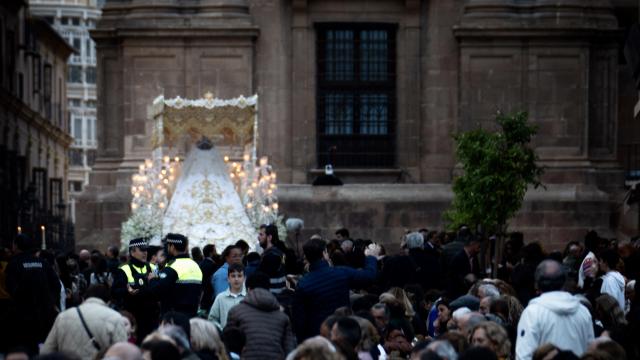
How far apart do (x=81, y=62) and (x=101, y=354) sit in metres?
102

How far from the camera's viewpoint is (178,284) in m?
21.4

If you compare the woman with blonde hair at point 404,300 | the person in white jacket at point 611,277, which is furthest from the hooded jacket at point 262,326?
the person in white jacket at point 611,277

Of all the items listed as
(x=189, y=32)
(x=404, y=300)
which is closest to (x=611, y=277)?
(x=404, y=300)

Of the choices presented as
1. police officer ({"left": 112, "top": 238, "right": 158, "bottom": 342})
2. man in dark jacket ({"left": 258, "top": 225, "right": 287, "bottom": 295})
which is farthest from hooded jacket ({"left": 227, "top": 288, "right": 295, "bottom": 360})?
police officer ({"left": 112, "top": 238, "right": 158, "bottom": 342})

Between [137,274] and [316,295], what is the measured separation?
2.97m

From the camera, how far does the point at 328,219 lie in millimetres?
39875

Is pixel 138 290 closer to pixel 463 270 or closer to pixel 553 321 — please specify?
pixel 463 270

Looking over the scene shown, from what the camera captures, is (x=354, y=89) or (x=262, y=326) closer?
(x=262, y=326)

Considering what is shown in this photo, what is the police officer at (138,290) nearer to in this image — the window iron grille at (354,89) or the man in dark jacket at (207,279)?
the man in dark jacket at (207,279)

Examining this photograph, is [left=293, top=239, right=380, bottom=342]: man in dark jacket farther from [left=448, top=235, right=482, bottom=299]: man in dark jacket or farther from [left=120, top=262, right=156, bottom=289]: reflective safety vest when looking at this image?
[left=448, top=235, right=482, bottom=299]: man in dark jacket

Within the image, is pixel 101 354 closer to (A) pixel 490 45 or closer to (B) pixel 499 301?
(B) pixel 499 301

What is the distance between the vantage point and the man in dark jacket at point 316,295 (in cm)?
1953

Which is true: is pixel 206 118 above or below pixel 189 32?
below

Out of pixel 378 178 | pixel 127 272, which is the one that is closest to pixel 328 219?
pixel 378 178
